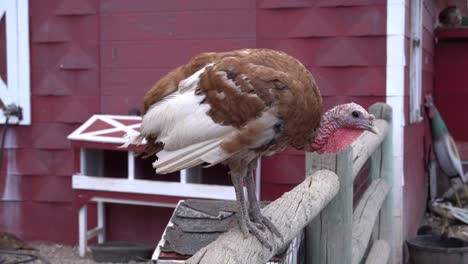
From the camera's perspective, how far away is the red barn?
4188 millimetres

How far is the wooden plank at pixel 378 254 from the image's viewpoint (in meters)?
2.97

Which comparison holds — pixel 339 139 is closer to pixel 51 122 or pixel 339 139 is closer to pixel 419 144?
pixel 51 122

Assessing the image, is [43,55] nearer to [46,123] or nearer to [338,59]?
[46,123]

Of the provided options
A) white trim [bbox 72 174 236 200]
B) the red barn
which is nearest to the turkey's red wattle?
white trim [bbox 72 174 236 200]

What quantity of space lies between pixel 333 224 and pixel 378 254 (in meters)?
1.03

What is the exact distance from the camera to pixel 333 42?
13.9 ft

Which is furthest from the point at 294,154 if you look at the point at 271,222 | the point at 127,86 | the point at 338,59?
the point at 271,222

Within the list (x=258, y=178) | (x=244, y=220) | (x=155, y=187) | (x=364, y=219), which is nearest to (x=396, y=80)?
(x=258, y=178)

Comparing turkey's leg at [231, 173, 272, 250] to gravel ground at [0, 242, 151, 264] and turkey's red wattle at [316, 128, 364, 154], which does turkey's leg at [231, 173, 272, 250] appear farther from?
gravel ground at [0, 242, 151, 264]

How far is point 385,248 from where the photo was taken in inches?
132

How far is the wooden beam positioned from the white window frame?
8.99 feet

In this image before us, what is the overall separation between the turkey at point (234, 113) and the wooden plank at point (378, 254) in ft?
4.36

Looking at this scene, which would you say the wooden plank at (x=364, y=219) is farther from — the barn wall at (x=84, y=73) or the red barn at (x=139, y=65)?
the barn wall at (x=84, y=73)

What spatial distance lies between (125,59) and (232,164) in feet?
10.0
